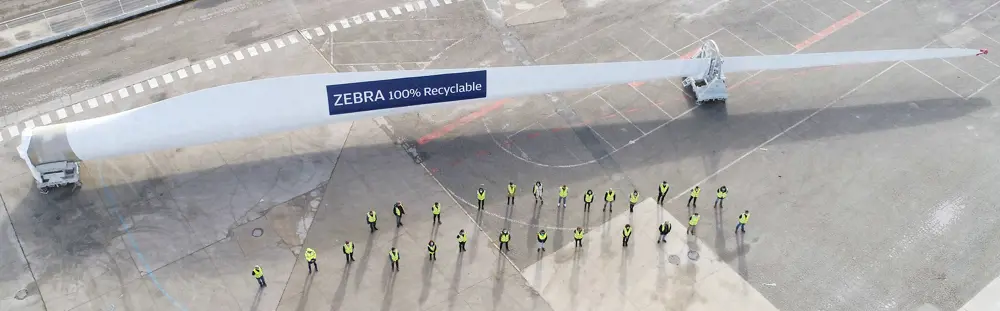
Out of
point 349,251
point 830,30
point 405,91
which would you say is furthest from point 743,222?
point 830,30

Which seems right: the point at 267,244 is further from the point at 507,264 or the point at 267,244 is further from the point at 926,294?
the point at 926,294

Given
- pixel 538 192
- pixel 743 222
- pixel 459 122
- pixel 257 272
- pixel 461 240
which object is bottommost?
pixel 743 222

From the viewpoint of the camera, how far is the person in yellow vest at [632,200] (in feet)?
127

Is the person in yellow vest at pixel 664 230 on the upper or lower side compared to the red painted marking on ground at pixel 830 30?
lower

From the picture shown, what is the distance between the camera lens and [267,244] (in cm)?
3772

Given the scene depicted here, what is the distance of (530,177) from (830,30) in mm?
23330

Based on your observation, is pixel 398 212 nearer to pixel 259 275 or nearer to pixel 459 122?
pixel 259 275

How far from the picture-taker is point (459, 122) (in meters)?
44.2

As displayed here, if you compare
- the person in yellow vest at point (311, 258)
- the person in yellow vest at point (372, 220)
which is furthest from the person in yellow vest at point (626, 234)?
the person in yellow vest at point (311, 258)

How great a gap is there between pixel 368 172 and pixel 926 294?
26.3m

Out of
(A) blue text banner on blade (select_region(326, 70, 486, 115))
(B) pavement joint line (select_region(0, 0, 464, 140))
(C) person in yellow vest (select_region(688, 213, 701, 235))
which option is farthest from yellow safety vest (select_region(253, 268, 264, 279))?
(C) person in yellow vest (select_region(688, 213, 701, 235))

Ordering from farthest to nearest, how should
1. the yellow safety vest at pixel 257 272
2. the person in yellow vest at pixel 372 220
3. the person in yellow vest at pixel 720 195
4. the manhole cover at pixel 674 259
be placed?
the person in yellow vest at pixel 720 195 < the person in yellow vest at pixel 372 220 < the manhole cover at pixel 674 259 < the yellow safety vest at pixel 257 272

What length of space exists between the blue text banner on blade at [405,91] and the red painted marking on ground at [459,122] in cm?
230

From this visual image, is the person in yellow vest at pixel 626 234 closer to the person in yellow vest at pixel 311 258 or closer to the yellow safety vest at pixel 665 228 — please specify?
the yellow safety vest at pixel 665 228
